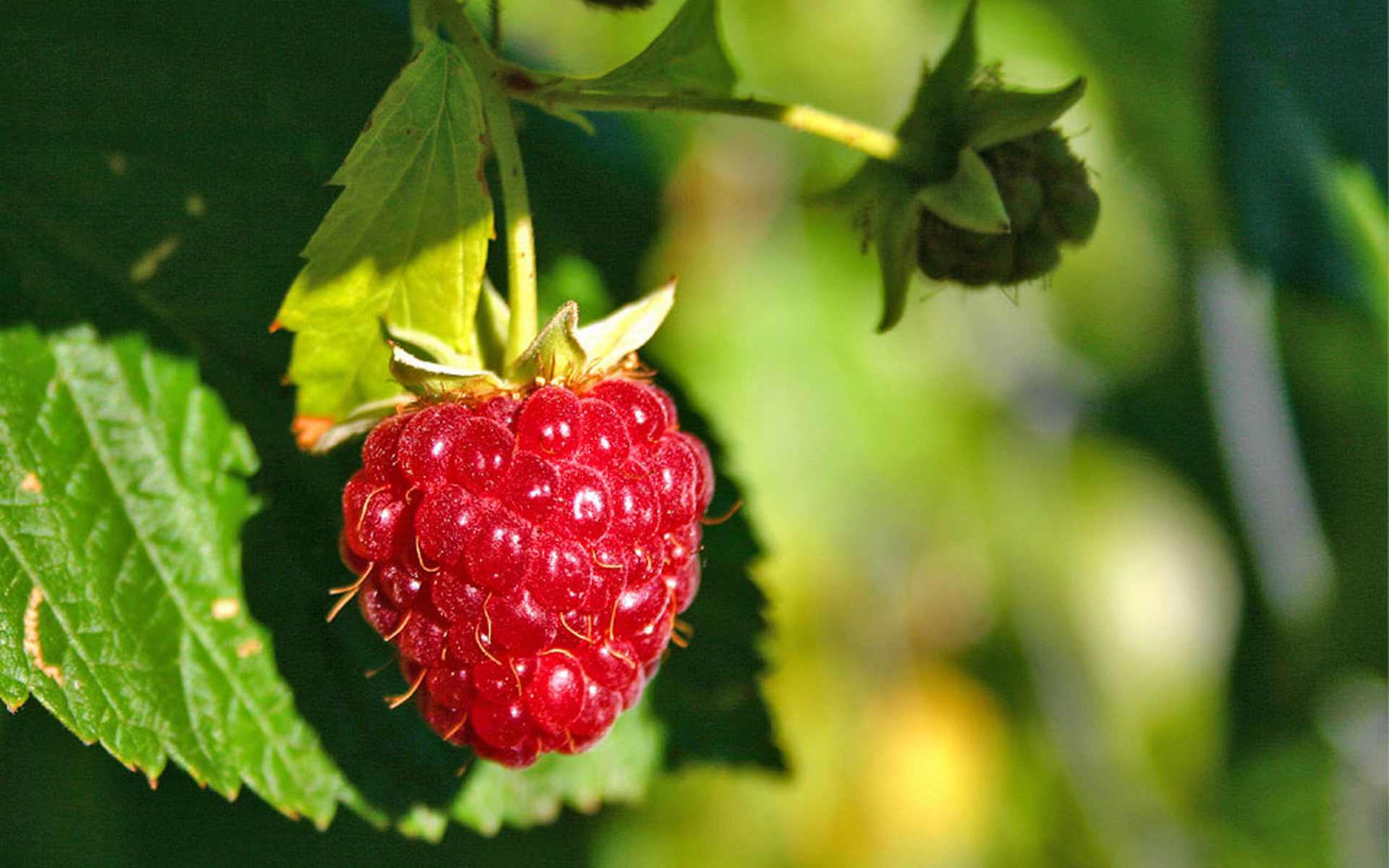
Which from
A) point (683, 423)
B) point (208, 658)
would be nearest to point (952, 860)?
point (683, 423)

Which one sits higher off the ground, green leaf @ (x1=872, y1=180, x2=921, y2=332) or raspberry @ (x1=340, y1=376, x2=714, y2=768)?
green leaf @ (x1=872, y1=180, x2=921, y2=332)

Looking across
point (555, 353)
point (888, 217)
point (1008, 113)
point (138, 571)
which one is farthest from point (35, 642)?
point (1008, 113)

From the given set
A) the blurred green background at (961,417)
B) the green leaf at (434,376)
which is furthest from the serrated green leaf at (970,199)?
the green leaf at (434,376)

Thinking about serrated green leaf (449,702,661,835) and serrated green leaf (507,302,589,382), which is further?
serrated green leaf (449,702,661,835)

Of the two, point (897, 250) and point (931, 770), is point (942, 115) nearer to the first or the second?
point (897, 250)

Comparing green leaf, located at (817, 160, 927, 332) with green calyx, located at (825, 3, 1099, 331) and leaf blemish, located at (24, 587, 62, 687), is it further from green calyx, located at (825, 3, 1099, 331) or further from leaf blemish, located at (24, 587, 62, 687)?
leaf blemish, located at (24, 587, 62, 687)

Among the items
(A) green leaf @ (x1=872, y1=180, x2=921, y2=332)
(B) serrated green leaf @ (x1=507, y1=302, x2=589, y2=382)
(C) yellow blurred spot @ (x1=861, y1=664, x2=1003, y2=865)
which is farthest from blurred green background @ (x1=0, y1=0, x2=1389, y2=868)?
(B) serrated green leaf @ (x1=507, y1=302, x2=589, y2=382)

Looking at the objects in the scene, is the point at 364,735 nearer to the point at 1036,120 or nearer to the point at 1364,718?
the point at 1036,120

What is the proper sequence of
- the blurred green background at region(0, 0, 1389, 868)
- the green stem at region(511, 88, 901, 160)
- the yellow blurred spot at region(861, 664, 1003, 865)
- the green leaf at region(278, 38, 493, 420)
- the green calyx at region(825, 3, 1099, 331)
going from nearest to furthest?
1. the green leaf at region(278, 38, 493, 420)
2. the green stem at region(511, 88, 901, 160)
3. the green calyx at region(825, 3, 1099, 331)
4. the blurred green background at region(0, 0, 1389, 868)
5. the yellow blurred spot at region(861, 664, 1003, 865)
